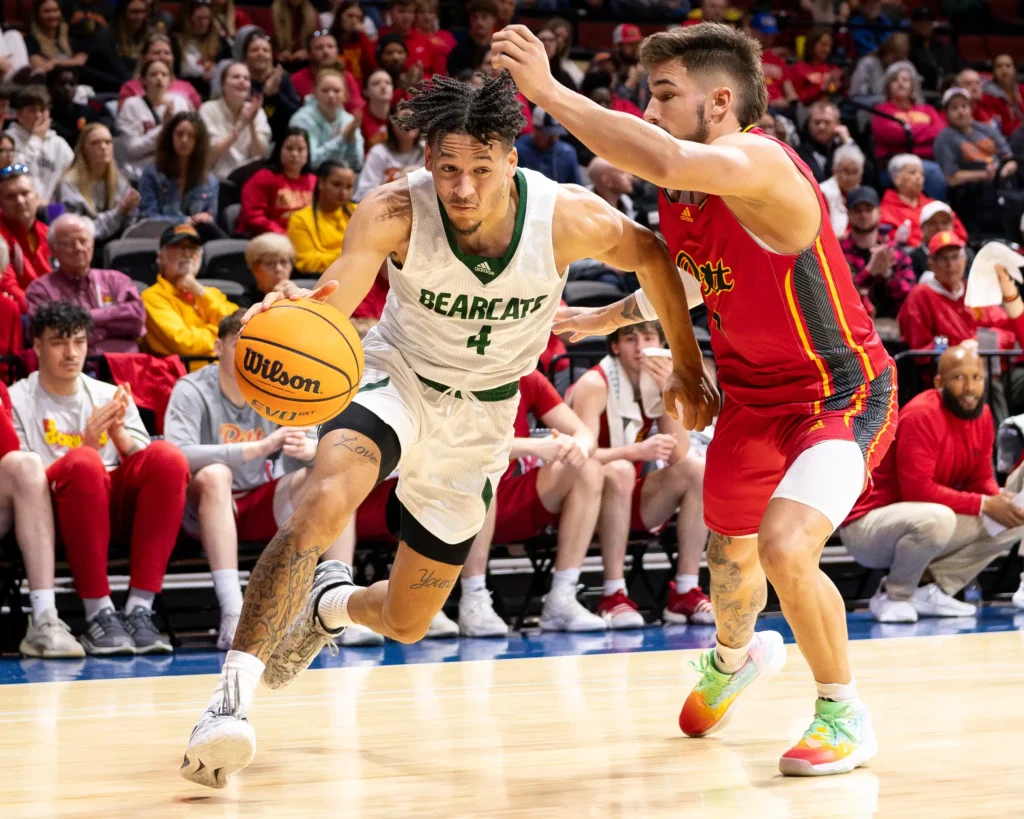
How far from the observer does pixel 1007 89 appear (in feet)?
42.7

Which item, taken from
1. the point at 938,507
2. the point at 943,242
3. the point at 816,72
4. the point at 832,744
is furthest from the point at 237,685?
the point at 816,72

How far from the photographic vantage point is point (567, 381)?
7.86m

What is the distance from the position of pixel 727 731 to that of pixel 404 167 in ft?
19.4

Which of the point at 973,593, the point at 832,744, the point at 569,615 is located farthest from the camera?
the point at 973,593

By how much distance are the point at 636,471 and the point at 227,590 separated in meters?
2.31

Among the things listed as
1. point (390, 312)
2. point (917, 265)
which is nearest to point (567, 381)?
point (917, 265)

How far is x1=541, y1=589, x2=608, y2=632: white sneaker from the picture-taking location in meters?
6.62

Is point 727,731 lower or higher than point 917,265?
higher

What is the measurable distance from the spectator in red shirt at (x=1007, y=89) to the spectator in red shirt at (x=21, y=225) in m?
9.07

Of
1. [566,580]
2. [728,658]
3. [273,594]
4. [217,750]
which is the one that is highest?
[273,594]

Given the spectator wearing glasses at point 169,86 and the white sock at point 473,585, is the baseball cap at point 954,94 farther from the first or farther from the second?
the white sock at point 473,585

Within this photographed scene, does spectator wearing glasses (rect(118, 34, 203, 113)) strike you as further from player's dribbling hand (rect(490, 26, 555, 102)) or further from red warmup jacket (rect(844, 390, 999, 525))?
player's dribbling hand (rect(490, 26, 555, 102))

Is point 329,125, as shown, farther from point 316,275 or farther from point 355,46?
point 316,275

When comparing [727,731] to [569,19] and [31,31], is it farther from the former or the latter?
[569,19]
